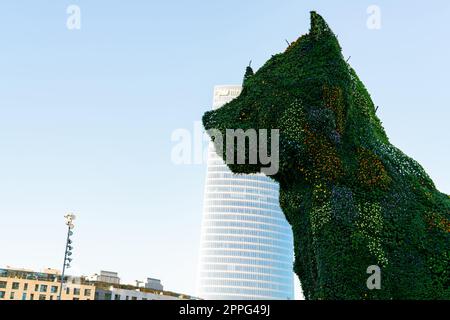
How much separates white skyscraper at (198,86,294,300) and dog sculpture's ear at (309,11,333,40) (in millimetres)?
130152

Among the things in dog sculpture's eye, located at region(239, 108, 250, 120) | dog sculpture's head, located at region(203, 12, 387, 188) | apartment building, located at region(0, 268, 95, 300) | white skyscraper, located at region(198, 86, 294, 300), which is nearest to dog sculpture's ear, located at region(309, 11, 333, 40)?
dog sculpture's head, located at region(203, 12, 387, 188)

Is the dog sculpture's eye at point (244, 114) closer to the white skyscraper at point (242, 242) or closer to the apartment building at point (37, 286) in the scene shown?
the apartment building at point (37, 286)

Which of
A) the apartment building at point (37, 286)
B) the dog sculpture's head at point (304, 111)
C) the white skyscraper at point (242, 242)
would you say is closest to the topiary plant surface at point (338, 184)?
the dog sculpture's head at point (304, 111)

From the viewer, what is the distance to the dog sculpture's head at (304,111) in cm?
1333

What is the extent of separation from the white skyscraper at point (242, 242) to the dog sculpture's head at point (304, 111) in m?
130

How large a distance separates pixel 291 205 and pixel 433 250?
3.74 metres

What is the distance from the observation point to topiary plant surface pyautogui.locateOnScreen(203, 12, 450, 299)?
12031 millimetres

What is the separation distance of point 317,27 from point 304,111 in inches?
106

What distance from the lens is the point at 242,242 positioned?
14950 cm
